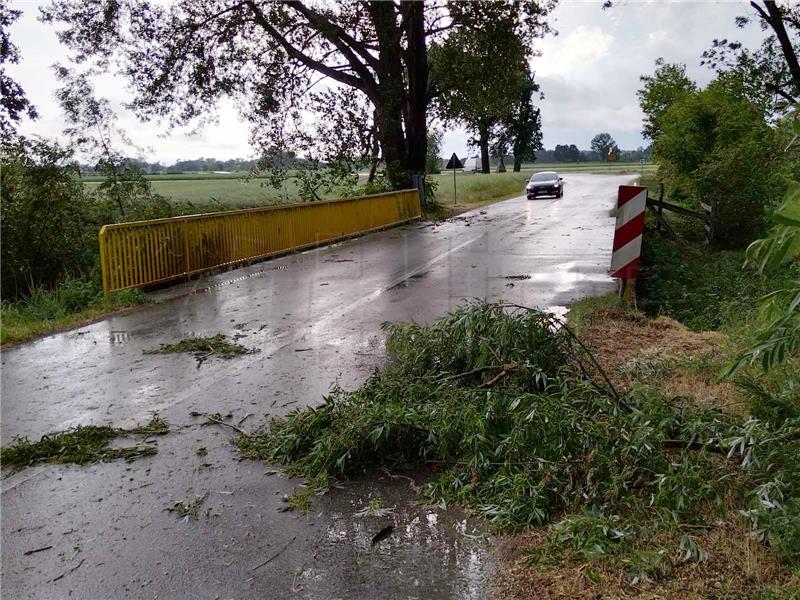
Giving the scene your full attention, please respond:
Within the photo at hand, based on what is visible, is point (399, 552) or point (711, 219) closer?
point (399, 552)

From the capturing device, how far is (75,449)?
16.4 feet

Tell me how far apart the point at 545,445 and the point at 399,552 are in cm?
114

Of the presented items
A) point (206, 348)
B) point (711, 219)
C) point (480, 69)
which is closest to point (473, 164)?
point (480, 69)

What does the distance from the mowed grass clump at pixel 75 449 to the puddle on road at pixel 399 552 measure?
1719mm

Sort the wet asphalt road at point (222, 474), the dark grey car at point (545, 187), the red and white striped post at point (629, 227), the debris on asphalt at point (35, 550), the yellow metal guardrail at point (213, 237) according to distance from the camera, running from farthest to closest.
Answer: the dark grey car at point (545, 187) < the yellow metal guardrail at point (213, 237) < the red and white striped post at point (629, 227) < the debris on asphalt at point (35, 550) < the wet asphalt road at point (222, 474)

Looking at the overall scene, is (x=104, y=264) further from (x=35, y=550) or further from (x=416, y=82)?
(x=416, y=82)

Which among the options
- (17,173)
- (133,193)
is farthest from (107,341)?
(133,193)

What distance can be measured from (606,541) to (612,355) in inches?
138

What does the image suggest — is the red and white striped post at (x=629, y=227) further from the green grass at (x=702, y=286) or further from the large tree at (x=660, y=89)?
the large tree at (x=660, y=89)

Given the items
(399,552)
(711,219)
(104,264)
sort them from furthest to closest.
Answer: (711,219)
(104,264)
(399,552)

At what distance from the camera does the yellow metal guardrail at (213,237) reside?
11.3 meters

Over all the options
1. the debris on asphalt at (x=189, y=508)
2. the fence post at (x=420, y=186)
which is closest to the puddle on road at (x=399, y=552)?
the debris on asphalt at (x=189, y=508)

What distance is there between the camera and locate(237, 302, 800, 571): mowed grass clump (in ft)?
11.3

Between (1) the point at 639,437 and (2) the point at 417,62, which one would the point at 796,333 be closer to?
(1) the point at 639,437
